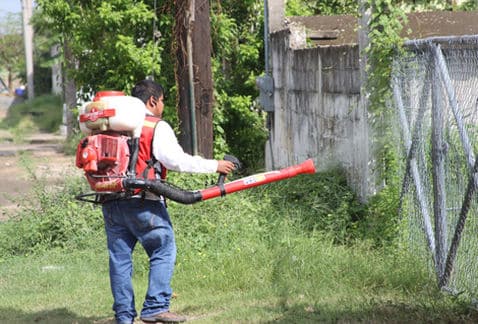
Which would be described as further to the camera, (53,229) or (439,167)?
(53,229)

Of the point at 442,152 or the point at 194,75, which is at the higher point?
the point at 194,75

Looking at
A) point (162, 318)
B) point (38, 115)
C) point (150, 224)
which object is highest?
point (150, 224)

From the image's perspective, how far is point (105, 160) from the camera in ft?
20.4

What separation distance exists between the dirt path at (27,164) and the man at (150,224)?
492cm

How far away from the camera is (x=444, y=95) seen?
21.1 ft

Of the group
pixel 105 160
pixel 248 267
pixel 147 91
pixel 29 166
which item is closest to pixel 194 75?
pixel 248 267

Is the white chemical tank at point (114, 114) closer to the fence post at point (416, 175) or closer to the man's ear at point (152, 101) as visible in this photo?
the man's ear at point (152, 101)

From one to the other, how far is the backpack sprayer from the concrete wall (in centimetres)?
326

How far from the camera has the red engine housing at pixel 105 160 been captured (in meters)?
6.16

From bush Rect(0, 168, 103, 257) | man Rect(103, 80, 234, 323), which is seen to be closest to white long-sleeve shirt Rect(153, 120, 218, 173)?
man Rect(103, 80, 234, 323)

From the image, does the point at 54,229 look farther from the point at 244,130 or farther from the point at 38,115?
the point at 38,115

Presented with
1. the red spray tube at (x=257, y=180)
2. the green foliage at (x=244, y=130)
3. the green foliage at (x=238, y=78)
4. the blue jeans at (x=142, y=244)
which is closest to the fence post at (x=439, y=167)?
the red spray tube at (x=257, y=180)

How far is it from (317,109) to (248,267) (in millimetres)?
→ 3377

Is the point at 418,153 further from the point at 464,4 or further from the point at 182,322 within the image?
the point at 464,4
